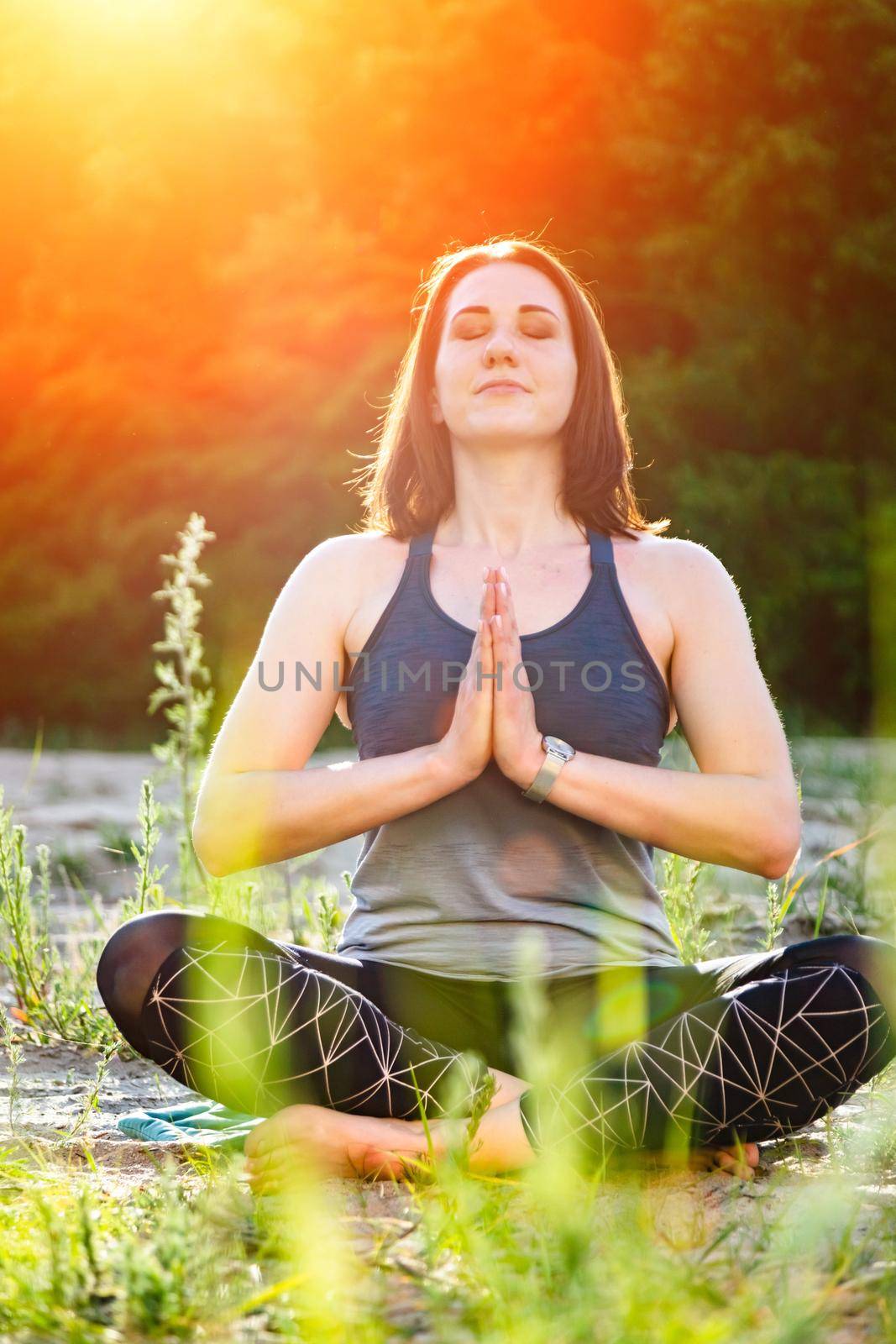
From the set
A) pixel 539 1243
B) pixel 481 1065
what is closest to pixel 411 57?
pixel 481 1065

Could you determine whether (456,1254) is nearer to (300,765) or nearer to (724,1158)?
(724,1158)

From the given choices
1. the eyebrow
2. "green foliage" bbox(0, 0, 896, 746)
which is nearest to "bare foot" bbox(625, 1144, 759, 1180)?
the eyebrow

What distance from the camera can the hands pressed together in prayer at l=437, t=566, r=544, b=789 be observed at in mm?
1957

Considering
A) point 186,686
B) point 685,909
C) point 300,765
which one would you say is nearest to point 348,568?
point 300,765

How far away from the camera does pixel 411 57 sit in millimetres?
7324

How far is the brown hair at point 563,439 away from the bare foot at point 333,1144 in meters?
1.04

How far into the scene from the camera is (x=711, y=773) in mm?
2094

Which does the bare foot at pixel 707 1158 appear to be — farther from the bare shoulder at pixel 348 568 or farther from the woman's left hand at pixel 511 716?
the bare shoulder at pixel 348 568

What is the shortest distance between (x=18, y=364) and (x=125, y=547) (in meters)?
1.13

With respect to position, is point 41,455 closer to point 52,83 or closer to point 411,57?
point 52,83

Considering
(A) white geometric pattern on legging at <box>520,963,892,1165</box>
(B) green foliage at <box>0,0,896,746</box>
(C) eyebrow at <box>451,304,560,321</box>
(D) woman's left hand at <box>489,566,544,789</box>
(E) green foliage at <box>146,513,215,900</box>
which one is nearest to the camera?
(A) white geometric pattern on legging at <box>520,963,892,1165</box>

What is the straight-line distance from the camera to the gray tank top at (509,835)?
6.67 ft

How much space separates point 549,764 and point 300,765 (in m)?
0.47

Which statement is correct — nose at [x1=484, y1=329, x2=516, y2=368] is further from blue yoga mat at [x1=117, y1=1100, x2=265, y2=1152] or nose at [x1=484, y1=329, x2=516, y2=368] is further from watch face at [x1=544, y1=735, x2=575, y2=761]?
blue yoga mat at [x1=117, y1=1100, x2=265, y2=1152]
